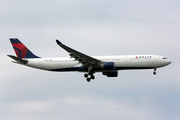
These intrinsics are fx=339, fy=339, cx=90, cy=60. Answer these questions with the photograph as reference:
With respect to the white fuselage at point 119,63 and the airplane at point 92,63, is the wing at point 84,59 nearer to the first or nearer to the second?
the airplane at point 92,63

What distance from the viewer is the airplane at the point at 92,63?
49.8 metres

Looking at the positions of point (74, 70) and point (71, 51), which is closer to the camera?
point (71, 51)

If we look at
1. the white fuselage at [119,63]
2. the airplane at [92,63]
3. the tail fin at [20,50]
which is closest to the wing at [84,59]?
the airplane at [92,63]

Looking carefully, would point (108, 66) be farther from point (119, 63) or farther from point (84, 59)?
point (84, 59)

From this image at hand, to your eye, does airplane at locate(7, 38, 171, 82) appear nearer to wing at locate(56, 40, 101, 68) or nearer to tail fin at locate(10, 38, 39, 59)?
wing at locate(56, 40, 101, 68)

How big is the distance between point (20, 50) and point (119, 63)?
665 inches

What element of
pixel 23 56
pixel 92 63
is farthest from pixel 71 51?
pixel 23 56

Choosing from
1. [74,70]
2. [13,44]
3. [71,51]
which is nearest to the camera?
[71,51]

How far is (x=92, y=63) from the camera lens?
50.2m

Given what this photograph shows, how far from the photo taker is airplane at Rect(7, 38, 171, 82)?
1960 inches

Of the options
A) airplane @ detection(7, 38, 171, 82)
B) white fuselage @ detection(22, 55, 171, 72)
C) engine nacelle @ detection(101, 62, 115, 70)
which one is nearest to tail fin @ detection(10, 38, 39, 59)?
airplane @ detection(7, 38, 171, 82)

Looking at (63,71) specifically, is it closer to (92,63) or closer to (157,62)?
(92,63)

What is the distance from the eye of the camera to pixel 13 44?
186ft

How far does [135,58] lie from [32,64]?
1611 cm
